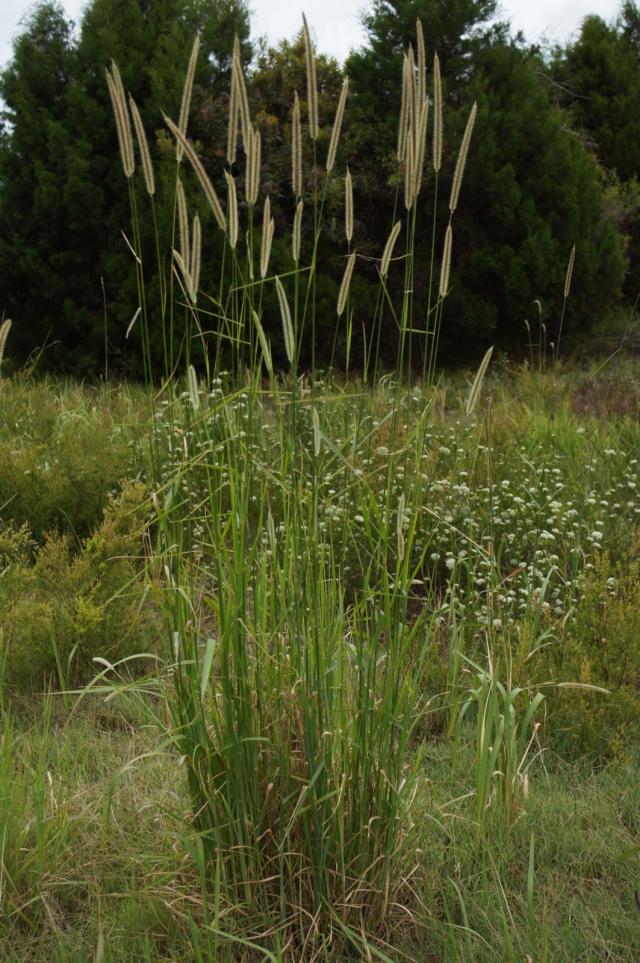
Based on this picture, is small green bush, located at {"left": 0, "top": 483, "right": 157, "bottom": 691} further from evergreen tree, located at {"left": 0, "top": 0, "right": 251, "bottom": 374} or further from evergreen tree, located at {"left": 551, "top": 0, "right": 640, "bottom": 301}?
evergreen tree, located at {"left": 551, "top": 0, "right": 640, "bottom": 301}

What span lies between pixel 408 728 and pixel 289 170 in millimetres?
8678

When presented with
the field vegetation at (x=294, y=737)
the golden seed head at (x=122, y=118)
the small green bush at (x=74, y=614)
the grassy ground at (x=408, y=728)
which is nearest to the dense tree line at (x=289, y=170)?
the grassy ground at (x=408, y=728)

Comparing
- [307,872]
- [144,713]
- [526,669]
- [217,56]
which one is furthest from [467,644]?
[217,56]

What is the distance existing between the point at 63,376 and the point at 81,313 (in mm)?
669

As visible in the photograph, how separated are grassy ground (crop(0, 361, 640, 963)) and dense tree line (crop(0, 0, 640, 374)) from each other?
16.5ft

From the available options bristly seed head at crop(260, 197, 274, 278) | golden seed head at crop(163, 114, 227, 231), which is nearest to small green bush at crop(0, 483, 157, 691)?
bristly seed head at crop(260, 197, 274, 278)

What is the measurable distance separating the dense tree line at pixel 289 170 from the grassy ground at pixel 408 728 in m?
5.02

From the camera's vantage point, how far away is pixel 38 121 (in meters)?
9.82

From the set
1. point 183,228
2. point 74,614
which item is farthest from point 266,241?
point 74,614

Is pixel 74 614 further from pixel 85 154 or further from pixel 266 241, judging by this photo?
pixel 85 154

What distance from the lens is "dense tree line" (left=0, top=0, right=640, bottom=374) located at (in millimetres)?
9477

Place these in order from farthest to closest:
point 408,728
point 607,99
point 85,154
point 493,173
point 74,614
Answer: point 607,99, point 493,173, point 85,154, point 74,614, point 408,728

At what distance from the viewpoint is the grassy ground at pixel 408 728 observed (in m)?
2.06

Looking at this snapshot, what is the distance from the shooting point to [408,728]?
80.4 inches
